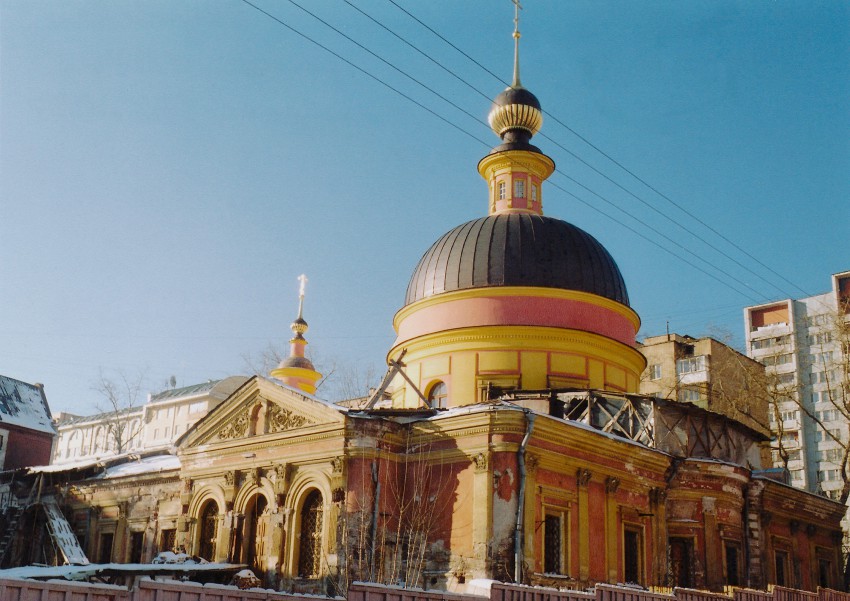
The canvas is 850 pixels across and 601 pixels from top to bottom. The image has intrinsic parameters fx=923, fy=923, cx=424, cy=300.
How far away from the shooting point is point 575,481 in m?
22.7

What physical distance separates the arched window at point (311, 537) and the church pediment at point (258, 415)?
6.20ft

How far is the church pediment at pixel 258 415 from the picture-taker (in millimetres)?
23125

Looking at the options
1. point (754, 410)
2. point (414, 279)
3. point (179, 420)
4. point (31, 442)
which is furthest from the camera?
point (179, 420)

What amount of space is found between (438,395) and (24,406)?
23182mm

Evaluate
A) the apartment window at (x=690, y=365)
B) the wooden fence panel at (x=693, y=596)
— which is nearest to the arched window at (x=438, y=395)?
the wooden fence panel at (x=693, y=596)

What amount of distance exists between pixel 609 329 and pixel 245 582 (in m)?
13.3

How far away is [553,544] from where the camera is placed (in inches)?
864

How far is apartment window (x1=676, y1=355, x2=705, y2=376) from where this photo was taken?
2202 inches

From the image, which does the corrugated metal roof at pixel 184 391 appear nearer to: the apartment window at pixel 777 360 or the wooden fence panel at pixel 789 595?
the apartment window at pixel 777 360

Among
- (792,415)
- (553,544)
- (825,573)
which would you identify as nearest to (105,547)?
(553,544)

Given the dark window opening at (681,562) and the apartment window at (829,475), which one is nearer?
the dark window opening at (681,562)

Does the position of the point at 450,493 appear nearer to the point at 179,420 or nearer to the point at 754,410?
the point at 754,410

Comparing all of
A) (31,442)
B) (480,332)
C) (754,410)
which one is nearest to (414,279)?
(480,332)

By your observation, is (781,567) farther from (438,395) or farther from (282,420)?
(282,420)
